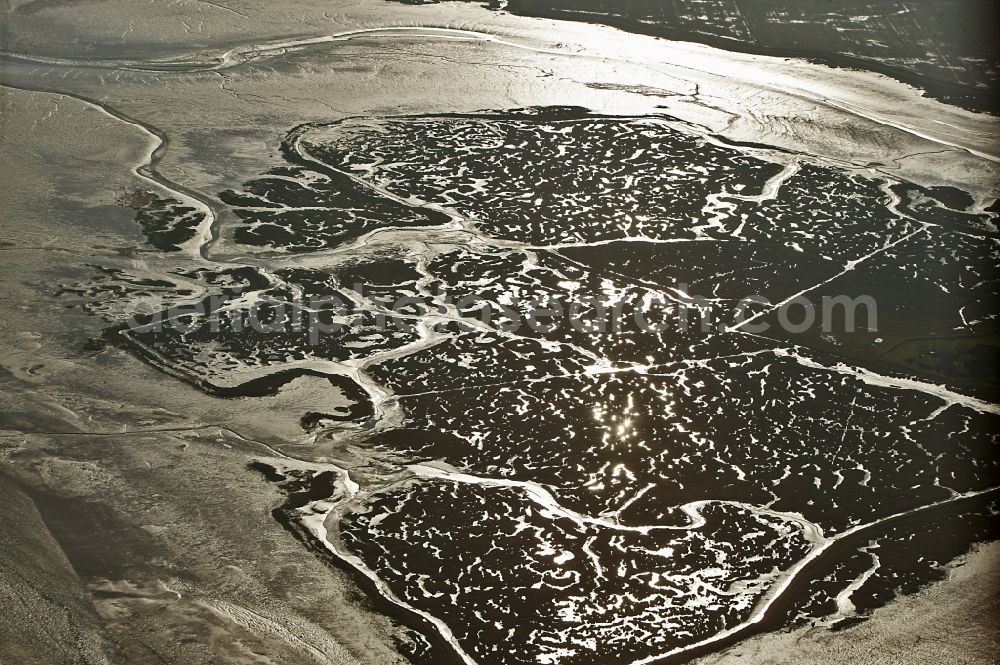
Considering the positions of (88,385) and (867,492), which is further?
(88,385)

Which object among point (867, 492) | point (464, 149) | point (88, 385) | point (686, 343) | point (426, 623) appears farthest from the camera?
point (464, 149)

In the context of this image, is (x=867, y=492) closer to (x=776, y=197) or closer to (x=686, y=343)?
(x=686, y=343)

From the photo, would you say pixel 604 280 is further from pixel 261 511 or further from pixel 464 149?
pixel 261 511

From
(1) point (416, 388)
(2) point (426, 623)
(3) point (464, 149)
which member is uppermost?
(3) point (464, 149)

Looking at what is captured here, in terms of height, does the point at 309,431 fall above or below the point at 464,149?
below

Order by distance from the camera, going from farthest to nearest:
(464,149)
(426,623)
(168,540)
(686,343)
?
(464,149)
(686,343)
(168,540)
(426,623)

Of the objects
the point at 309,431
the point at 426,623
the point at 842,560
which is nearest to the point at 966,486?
the point at 842,560
